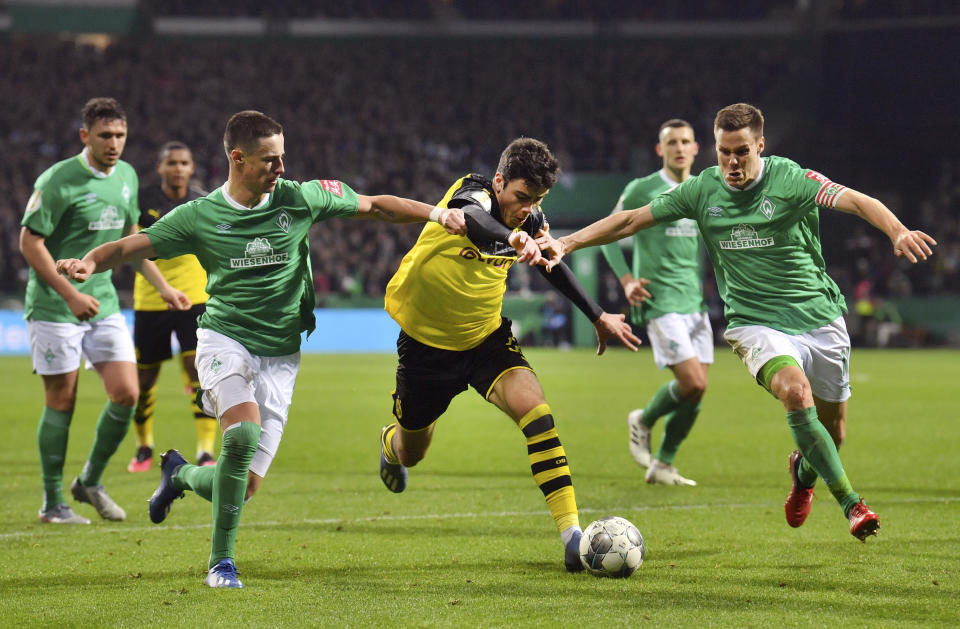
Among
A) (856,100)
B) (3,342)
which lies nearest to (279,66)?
(3,342)

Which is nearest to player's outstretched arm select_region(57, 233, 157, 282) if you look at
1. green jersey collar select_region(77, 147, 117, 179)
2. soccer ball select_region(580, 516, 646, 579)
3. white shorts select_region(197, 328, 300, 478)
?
white shorts select_region(197, 328, 300, 478)

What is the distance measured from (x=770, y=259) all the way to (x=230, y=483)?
3051 millimetres

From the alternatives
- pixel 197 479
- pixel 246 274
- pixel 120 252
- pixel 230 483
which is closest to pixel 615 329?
pixel 246 274

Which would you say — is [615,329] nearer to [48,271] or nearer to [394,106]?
[48,271]

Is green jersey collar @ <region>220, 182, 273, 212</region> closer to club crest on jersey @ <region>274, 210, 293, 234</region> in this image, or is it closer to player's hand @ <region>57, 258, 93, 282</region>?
club crest on jersey @ <region>274, 210, 293, 234</region>

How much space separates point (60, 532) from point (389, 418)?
7472 mm

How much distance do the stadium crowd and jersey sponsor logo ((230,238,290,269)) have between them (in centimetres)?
2541

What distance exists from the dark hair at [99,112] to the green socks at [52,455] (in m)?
1.86

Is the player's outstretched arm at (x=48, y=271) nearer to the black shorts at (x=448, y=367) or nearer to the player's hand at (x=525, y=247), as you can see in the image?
the black shorts at (x=448, y=367)

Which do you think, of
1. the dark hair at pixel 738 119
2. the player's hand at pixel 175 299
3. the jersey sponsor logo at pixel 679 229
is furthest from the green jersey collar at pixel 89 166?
the jersey sponsor logo at pixel 679 229

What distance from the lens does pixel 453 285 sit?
580cm

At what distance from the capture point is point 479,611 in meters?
4.64

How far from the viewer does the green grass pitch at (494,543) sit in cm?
466

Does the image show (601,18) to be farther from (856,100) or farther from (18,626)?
(18,626)
